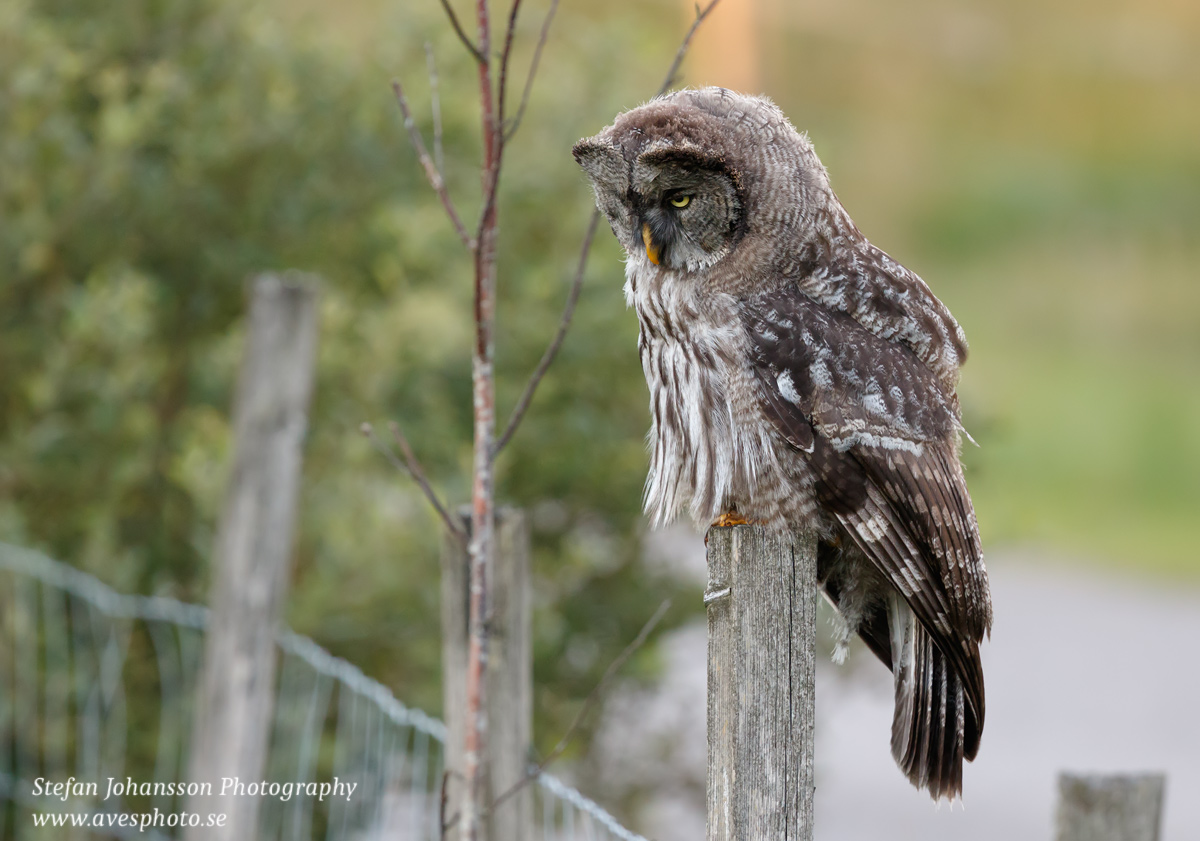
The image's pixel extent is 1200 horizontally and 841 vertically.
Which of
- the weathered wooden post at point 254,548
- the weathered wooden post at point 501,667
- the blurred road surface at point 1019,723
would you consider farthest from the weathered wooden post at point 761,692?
the blurred road surface at point 1019,723

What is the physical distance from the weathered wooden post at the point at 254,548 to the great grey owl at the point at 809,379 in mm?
880

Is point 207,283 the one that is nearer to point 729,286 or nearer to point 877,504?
point 729,286

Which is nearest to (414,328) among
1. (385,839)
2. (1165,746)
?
(385,839)

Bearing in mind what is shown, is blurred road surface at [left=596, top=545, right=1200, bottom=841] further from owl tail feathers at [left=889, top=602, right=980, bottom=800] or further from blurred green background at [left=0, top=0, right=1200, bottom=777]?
owl tail feathers at [left=889, top=602, right=980, bottom=800]

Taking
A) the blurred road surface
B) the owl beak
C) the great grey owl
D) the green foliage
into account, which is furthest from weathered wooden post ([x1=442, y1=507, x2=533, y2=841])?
the blurred road surface

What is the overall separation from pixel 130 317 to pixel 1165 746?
5.92 m

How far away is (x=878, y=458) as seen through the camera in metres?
2.12

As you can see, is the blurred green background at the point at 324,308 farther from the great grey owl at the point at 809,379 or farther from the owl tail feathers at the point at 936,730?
the owl tail feathers at the point at 936,730

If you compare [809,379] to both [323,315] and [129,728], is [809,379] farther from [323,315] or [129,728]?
[129,728]

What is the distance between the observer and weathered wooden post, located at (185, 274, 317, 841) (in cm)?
274

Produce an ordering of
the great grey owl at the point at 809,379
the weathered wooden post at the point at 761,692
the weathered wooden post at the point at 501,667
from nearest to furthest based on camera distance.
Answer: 1. the weathered wooden post at the point at 761,692
2. the weathered wooden post at the point at 501,667
3. the great grey owl at the point at 809,379

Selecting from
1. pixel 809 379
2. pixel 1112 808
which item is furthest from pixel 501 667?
pixel 1112 808

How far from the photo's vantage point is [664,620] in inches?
147

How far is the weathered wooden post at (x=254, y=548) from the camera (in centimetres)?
274
